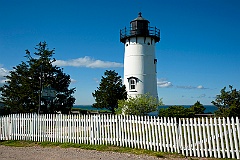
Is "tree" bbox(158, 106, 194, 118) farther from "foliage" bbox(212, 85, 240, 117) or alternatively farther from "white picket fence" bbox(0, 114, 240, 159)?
"white picket fence" bbox(0, 114, 240, 159)

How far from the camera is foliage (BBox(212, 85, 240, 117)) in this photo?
643 inches

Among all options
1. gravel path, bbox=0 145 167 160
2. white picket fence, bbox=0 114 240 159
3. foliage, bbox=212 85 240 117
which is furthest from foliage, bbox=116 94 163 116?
gravel path, bbox=0 145 167 160

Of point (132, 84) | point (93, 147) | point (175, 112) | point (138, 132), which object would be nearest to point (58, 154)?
point (93, 147)

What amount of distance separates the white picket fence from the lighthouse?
50.3ft

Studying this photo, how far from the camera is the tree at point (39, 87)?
19641mm

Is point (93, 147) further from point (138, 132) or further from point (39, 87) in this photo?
point (39, 87)

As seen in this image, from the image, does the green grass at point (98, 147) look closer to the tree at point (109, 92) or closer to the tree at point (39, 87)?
the tree at point (39, 87)

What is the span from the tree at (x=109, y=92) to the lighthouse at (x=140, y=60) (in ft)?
8.92

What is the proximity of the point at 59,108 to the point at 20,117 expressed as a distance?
7.21 m

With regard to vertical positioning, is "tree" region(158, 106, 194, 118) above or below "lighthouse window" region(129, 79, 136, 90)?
below

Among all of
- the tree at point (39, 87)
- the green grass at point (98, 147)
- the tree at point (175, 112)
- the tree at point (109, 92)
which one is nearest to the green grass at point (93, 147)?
the green grass at point (98, 147)

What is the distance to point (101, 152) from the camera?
9.70 meters

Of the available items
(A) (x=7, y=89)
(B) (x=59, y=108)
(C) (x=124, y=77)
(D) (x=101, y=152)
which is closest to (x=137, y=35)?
(C) (x=124, y=77)

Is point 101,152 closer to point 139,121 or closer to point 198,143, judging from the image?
point 139,121
